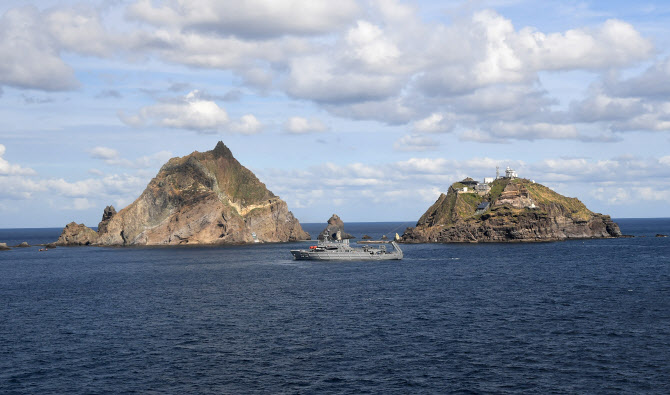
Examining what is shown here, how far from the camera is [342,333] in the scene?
63094mm

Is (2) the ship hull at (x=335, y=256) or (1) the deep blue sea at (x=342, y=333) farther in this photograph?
(2) the ship hull at (x=335, y=256)

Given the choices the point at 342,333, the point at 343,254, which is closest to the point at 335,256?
the point at 343,254

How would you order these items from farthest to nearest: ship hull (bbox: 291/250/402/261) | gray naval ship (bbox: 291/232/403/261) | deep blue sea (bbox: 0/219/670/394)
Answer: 1. ship hull (bbox: 291/250/402/261)
2. gray naval ship (bbox: 291/232/403/261)
3. deep blue sea (bbox: 0/219/670/394)

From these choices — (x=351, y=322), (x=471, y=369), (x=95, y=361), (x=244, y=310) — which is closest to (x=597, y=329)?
(x=471, y=369)

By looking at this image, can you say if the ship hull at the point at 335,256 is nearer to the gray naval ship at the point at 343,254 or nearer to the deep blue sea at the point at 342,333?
the gray naval ship at the point at 343,254

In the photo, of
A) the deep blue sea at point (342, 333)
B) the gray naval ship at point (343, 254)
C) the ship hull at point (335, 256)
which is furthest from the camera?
the ship hull at point (335, 256)

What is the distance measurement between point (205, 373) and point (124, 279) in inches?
3069

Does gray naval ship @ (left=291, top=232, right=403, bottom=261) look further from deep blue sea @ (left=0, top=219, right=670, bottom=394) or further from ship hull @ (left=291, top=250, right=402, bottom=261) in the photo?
deep blue sea @ (left=0, top=219, right=670, bottom=394)

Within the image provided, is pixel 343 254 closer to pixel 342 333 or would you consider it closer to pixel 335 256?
pixel 335 256

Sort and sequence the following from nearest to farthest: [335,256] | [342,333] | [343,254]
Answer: [342,333], [335,256], [343,254]

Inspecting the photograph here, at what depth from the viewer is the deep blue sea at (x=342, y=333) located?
46.4 metres

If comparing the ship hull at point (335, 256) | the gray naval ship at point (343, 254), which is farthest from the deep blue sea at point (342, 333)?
the ship hull at point (335, 256)

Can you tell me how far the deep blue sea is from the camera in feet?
152

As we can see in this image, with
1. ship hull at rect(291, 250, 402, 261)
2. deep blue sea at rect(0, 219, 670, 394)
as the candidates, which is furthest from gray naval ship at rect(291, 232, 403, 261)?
deep blue sea at rect(0, 219, 670, 394)
